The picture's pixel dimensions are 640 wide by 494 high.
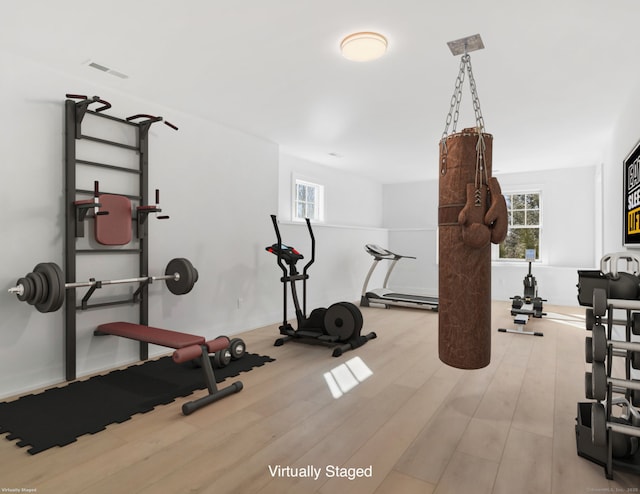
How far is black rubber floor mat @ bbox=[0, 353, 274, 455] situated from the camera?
2.31 meters

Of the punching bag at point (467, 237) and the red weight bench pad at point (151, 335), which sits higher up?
the punching bag at point (467, 237)

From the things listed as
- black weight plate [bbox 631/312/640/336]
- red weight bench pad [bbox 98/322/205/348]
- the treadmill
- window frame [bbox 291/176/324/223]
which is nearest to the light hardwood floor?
red weight bench pad [bbox 98/322/205/348]

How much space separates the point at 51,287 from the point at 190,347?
1048 millimetres

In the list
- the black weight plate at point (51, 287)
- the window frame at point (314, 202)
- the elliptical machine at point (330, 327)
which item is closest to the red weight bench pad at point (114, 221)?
the black weight plate at point (51, 287)

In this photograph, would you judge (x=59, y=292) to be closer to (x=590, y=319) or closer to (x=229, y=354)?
(x=229, y=354)

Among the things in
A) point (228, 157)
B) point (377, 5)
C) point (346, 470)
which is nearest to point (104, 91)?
point (228, 157)

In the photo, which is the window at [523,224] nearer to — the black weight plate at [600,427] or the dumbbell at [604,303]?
the dumbbell at [604,303]

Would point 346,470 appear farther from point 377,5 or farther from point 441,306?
point 377,5

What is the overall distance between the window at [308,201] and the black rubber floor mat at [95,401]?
336cm

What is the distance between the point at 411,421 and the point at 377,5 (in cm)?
258

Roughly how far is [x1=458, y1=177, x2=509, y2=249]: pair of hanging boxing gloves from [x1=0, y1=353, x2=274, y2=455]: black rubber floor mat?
2.36 metres

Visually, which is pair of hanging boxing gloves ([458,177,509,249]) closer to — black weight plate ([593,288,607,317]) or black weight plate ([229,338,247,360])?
black weight plate ([593,288,607,317])

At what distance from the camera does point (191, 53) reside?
2.87 metres

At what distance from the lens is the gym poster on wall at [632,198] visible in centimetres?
295
